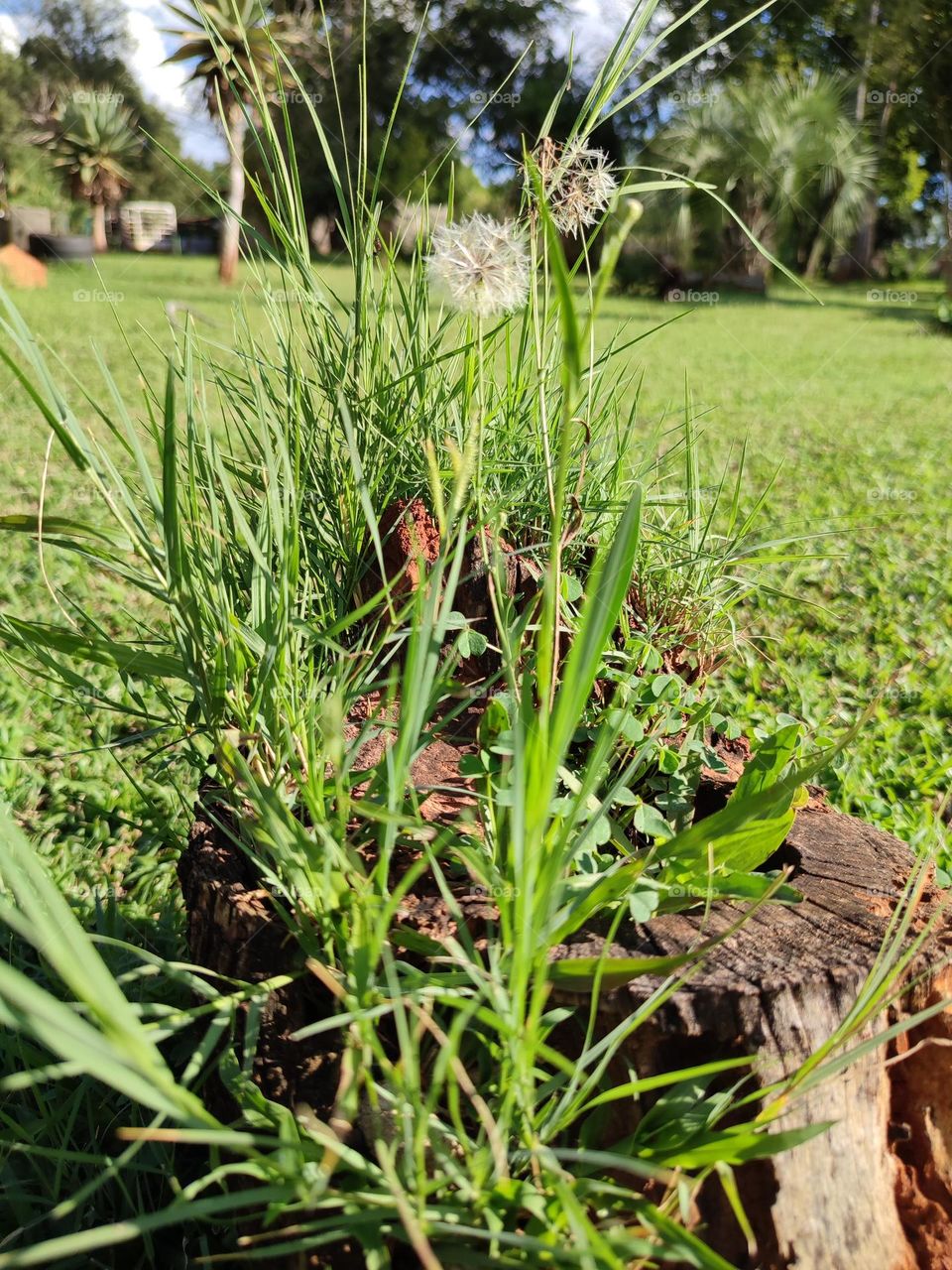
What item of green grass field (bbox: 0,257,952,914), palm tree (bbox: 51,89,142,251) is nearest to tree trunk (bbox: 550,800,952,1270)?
green grass field (bbox: 0,257,952,914)

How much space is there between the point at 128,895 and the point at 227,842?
0.89 meters

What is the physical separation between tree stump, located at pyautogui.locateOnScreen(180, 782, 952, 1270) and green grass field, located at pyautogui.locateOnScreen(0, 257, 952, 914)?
0.56 ft

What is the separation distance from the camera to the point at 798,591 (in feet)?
11.1

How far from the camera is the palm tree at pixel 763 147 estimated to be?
54.0 ft

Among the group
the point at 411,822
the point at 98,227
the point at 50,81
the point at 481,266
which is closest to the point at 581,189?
the point at 481,266

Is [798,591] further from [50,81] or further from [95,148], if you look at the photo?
[50,81]

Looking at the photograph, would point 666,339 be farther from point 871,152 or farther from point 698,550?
point 871,152

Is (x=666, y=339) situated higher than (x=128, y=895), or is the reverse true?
(x=666, y=339)

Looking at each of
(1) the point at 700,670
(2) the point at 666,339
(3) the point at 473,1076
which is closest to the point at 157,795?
(1) the point at 700,670

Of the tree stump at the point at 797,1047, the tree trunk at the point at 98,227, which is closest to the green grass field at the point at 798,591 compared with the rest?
the tree stump at the point at 797,1047

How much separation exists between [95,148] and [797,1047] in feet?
86.0

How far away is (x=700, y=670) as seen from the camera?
1.48 meters

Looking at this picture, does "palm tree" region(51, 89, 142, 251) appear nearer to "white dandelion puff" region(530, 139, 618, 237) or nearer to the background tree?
the background tree

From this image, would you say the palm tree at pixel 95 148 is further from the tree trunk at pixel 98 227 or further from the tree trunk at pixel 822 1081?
the tree trunk at pixel 822 1081
